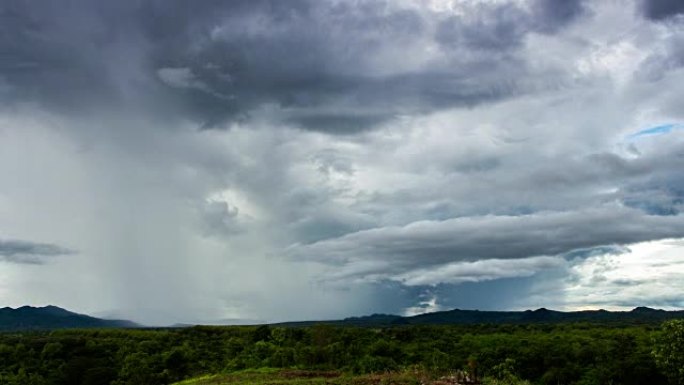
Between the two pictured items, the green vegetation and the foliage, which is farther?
the green vegetation

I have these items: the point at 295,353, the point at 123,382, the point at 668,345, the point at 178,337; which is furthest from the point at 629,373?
the point at 178,337

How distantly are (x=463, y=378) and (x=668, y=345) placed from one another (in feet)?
146

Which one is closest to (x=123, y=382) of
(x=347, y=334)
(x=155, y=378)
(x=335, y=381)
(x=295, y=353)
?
(x=155, y=378)

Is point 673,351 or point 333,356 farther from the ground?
point 333,356

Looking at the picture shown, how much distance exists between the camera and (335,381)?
41125 millimetres

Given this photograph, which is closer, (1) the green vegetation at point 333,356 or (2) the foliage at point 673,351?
(2) the foliage at point 673,351

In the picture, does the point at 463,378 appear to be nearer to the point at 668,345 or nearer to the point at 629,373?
the point at 668,345

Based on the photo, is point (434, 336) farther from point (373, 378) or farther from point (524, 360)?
point (373, 378)

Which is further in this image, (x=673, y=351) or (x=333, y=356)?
(x=333, y=356)

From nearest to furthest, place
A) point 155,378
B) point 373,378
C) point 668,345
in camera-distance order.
Result: 1. point 373,378
2. point 668,345
3. point 155,378

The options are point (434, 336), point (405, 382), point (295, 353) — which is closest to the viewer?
point (405, 382)

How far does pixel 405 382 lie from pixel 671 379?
5362 centimetres

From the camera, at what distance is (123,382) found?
95938 millimetres

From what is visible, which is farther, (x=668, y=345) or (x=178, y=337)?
(x=178, y=337)
